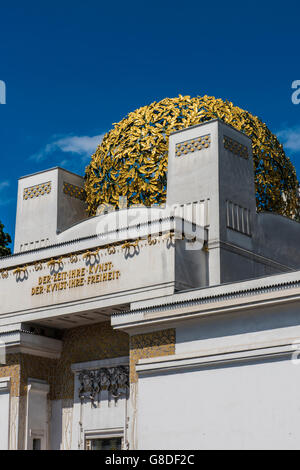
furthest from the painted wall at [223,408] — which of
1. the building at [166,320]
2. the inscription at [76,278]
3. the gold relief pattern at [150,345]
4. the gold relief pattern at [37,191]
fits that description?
the gold relief pattern at [37,191]

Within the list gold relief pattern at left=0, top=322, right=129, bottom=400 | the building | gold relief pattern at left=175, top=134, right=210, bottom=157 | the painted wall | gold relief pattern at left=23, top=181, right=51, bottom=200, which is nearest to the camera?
the painted wall

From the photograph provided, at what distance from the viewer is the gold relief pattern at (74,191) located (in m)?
14.3

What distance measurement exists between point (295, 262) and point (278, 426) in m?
4.47

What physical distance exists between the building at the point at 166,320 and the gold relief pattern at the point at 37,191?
401 millimetres

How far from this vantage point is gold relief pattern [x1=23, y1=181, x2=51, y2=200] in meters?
14.3

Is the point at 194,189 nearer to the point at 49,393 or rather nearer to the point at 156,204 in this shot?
the point at 156,204

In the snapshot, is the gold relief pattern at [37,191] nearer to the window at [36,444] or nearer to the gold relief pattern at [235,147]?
the gold relief pattern at [235,147]

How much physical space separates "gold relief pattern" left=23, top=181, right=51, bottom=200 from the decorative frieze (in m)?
3.72

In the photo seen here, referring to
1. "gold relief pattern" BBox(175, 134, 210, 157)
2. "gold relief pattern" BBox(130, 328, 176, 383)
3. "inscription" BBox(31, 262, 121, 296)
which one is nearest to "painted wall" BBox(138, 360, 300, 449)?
"gold relief pattern" BBox(130, 328, 176, 383)

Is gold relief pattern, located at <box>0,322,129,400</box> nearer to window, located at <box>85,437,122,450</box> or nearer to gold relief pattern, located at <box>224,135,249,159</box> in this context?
window, located at <box>85,437,122,450</box>

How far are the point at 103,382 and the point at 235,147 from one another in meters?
4.38

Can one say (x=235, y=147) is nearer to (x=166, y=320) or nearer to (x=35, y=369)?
(x=166, y=320)

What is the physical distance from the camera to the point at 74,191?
47.3 ft

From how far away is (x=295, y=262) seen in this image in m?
13.1
